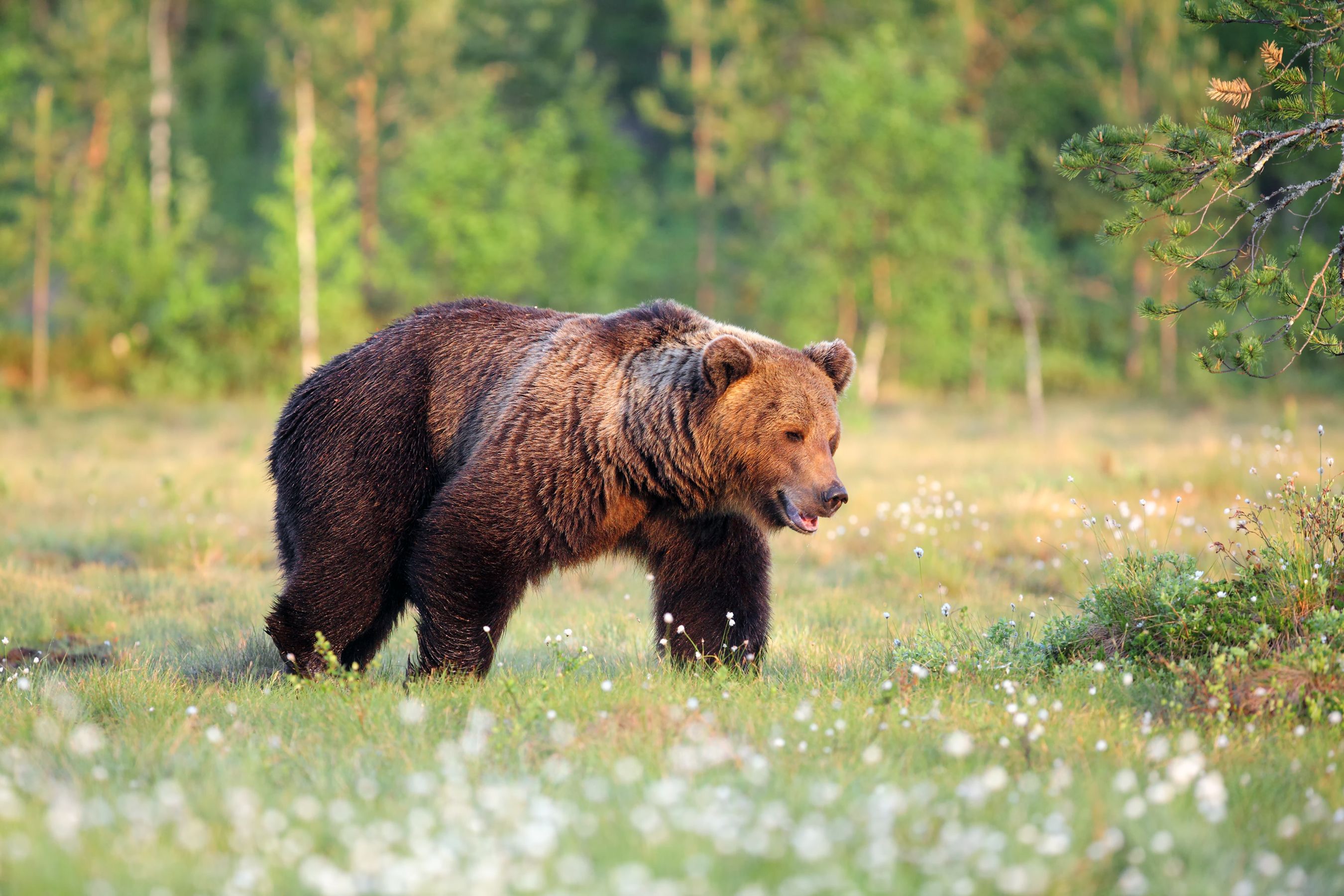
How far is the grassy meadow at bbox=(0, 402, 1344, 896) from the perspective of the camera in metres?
3.08

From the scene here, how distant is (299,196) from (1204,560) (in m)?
23.7

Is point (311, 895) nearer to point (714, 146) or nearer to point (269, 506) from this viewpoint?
point (269, 506)

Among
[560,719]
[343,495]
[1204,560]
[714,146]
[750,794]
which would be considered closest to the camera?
[750,794]

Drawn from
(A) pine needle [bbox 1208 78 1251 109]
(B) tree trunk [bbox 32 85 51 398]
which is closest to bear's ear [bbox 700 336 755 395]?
(A) pine needle [bbox 1208 78 1251 109]

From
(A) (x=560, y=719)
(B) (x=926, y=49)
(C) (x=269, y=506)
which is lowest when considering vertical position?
(C) (x=269, y=506)

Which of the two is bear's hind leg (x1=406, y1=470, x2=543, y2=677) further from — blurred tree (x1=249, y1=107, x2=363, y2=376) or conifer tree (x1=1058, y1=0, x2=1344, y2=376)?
blurred tree (x1=249, y1=107, x2=363, y2=376)

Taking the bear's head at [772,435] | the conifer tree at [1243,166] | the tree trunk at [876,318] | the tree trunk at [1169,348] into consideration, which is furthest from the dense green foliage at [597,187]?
the bear's head at [772,435]

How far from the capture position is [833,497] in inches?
226

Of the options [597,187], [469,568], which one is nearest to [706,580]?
A: [469,568]

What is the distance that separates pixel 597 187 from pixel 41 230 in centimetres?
1651

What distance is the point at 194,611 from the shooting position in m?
8.22

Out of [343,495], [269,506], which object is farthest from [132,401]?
[343,495]

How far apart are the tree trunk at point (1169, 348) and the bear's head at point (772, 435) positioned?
84.3 ft

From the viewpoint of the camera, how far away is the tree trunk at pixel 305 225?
28.1 m
